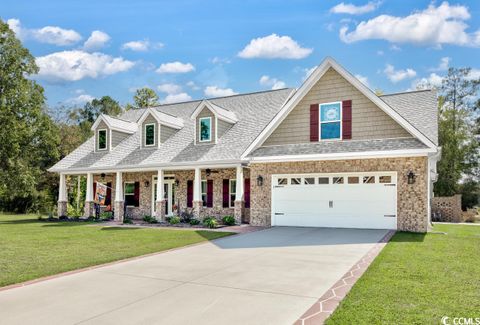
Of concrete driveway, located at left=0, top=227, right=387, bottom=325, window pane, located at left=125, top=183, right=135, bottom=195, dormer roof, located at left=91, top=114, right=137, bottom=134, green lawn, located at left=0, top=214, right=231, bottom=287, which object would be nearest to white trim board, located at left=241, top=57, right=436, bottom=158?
green lawn, located at left=0, top=214, right=231, bottom=287

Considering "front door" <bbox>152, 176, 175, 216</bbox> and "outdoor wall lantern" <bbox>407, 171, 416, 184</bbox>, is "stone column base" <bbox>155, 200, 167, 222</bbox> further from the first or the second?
"outdoor wall lantern" <bbox>407, 171, 416, 184</bbox>

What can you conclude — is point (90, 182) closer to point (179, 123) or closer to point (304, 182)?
point (179, 123)

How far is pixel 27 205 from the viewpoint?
103 feet

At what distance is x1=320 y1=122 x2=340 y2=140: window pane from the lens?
15969 mm

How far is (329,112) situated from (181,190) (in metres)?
9.18

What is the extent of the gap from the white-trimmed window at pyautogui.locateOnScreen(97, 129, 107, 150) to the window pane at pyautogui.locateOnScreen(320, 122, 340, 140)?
14.1m

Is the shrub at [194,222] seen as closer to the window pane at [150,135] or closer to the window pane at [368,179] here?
the window pane at [150,135]

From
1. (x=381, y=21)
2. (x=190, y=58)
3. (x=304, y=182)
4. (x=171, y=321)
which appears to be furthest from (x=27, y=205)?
(x=171, y=321)

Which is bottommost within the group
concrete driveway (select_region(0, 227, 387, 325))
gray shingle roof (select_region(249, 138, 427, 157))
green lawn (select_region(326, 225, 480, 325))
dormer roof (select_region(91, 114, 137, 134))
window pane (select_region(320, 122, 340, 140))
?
concrete driveway (select_region(0, 227, 387, 325))

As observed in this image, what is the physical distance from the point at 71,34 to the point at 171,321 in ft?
83.2

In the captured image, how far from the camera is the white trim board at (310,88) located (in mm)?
14440

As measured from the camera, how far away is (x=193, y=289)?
6.46 meters

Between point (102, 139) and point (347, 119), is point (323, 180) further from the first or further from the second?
point (102, 139)

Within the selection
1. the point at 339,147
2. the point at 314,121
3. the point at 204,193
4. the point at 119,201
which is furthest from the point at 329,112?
the point at 119,201
